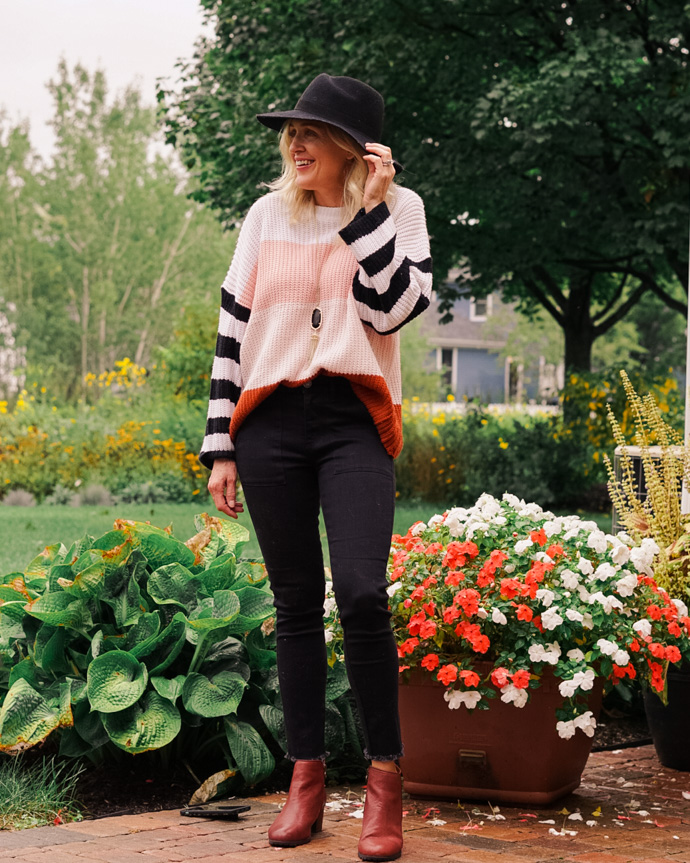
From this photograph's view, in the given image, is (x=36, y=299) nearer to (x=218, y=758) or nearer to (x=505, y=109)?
(x=505, y=109)

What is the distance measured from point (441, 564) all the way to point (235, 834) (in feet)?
3.32

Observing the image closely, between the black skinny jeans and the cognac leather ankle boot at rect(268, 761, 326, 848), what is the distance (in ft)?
0.15

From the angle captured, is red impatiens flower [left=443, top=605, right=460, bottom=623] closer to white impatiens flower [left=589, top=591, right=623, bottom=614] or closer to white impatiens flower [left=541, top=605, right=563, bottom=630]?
white impatiens flower [left=541, top=605, right=563, bottom=630]

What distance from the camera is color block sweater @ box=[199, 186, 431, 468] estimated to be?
2666 millimetres

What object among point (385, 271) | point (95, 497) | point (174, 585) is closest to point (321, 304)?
point (385, 271)

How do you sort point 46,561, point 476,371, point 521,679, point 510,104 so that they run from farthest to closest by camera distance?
point 476,371, point 510,104, point 46,561, point 521,679

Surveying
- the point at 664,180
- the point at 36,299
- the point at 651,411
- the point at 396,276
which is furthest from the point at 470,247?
the point at 36,299

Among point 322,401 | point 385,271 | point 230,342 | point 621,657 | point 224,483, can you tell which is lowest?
point 621,657

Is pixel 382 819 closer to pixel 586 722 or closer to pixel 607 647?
pixel 586 722

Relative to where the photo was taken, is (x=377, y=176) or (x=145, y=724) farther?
(x=145, y=724)

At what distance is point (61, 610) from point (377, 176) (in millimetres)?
1660

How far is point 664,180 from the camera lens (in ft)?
36.1

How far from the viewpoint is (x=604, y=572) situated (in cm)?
322

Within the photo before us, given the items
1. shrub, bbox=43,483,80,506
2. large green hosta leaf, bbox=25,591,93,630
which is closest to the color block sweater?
large green hosta leaf, bbox=25,591,93,630
